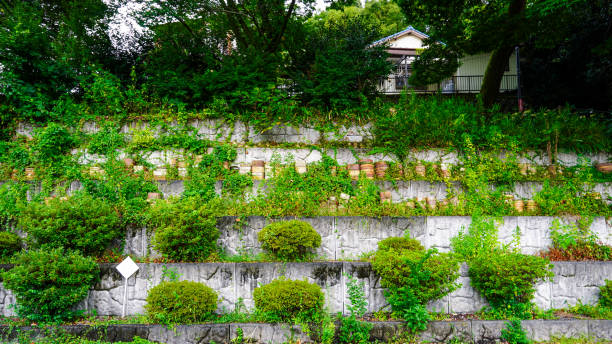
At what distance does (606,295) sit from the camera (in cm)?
444

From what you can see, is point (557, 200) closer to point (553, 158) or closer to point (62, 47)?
point (553, 158)

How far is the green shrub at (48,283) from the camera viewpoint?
3867 mm

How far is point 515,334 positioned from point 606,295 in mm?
1574

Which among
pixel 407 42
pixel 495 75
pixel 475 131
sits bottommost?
pixel 475 131

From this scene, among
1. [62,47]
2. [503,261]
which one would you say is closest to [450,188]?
[503,261]

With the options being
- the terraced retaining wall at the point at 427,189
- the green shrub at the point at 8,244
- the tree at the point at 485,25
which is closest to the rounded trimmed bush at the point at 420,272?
the terraced retaining wall at the point at 427,189

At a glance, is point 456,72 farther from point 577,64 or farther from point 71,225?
point 71,225

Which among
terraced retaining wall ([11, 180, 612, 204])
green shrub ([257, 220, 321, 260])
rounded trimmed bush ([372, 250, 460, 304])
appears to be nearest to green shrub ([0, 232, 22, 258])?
terraced retaining wall ([11, 180, 612, 204])

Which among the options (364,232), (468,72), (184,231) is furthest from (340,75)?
→ (468,72)

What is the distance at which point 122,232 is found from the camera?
16.0 ft

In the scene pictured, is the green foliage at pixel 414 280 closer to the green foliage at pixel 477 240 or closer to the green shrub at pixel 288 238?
the green foliage at pixel 477 240

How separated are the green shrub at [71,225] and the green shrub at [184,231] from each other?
0.61 meters

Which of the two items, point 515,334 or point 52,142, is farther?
point 52,142

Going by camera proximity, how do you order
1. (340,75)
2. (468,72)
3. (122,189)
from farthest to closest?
(468,72), (340,75), (122,189)
